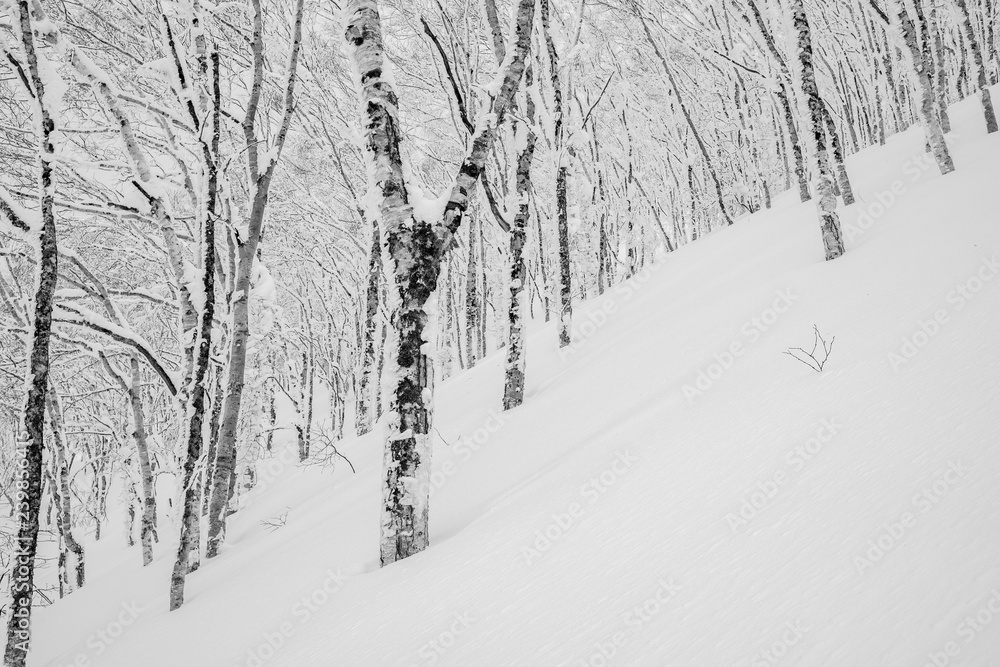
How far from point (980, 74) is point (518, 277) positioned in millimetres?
6971

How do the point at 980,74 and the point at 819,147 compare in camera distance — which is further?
the point at 980,74

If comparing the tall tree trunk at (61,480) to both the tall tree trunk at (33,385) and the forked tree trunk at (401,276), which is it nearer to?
the tall tree trunk at (33,385)

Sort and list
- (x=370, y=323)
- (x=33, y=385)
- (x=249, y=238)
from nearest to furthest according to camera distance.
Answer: (x=33, y=385), (x=249, y=238), (x=370, y=323)

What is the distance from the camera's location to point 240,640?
8.95ft

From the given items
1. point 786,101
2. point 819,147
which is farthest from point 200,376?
point 786,101

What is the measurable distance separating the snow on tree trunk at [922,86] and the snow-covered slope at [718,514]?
273mm

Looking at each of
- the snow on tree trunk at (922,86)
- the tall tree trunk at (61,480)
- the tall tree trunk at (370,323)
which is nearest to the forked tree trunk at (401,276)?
the snow on tree trunk at (922,86)

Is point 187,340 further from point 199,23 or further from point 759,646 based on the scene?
point 759,646

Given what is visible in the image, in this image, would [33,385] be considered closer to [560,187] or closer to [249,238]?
[249,238]

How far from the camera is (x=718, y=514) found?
1755 mm

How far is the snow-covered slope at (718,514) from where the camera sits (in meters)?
1.17

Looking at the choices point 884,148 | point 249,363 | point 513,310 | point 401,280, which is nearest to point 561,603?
point 401,280

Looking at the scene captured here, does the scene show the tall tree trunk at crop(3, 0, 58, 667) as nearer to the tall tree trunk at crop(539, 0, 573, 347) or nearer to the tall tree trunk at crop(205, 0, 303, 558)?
the tall tree trunk at crop(205, 0, 303, 558)

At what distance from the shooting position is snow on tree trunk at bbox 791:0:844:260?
4.47 meters
